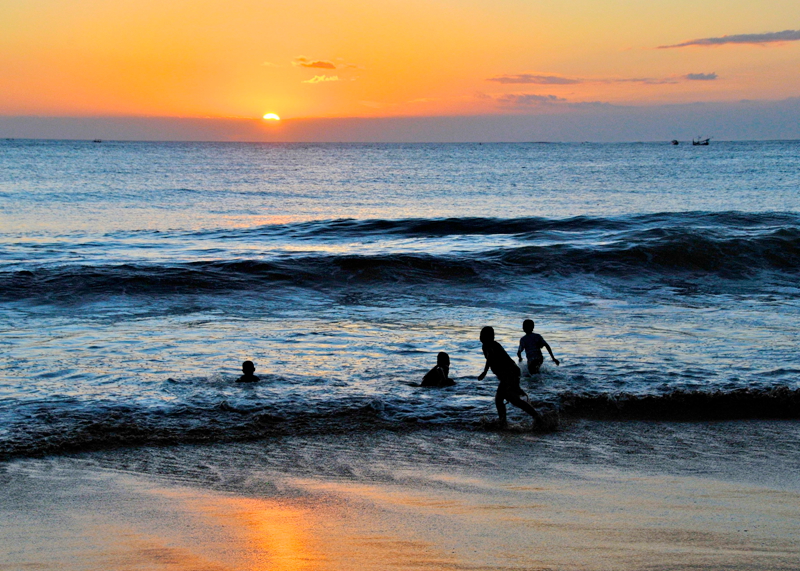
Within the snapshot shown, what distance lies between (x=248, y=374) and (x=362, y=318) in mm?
5130

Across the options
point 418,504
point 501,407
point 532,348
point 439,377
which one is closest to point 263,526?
point 418,504

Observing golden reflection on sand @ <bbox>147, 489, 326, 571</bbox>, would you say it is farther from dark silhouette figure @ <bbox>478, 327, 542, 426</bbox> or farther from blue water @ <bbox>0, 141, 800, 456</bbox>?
dark silhouette figure @ <bbox>478, 327, 542, 426</bbox>

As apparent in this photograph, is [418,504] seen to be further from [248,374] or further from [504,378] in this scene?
[248,374]

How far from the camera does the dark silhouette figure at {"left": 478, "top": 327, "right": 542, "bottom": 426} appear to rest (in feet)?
27.4

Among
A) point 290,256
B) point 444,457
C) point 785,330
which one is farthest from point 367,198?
point 444,457

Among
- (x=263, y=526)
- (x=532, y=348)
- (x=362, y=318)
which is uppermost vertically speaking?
(x=532, y=348)

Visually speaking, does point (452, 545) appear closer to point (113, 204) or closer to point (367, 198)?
point (113, 204)

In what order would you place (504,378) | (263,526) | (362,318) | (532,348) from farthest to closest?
(362,318)
(532,348)
(504,378)
(263,526)

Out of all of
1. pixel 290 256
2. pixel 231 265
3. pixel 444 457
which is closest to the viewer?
pixel 444 457

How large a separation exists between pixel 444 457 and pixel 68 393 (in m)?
5.30

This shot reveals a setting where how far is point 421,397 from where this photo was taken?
9.44 metres

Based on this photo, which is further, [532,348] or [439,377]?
→ [532,348]

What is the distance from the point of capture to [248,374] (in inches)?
391

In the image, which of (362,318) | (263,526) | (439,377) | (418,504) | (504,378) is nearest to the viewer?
(263,526)
